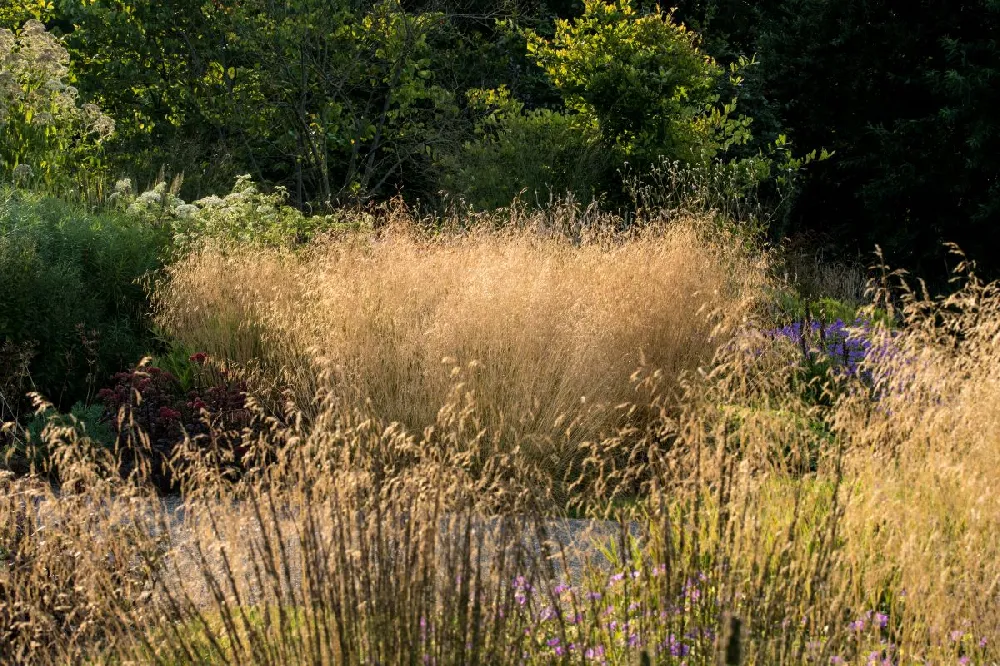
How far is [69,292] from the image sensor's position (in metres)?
7.48

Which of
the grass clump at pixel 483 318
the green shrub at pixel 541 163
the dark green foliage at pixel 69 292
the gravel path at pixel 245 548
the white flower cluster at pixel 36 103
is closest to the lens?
the gravel path at pixel 245 548

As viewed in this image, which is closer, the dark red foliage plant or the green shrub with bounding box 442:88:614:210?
the dark red foliage plant

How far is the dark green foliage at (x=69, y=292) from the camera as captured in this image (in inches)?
284

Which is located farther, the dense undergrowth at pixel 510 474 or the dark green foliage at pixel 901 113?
the dark green foliage at pixel 901 113

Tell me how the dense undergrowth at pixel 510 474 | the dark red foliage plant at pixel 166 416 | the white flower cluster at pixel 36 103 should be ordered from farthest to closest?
1. the white flower cluster at pixel 36 103
2. the dark red foliage plant at pixel 166 416
3. the dense undergrowth at pixel 510 474

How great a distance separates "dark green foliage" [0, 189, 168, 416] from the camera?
7.20m

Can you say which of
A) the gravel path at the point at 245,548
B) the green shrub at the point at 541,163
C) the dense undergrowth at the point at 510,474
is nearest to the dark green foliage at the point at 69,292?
the dense undergrowth at the point at 510,474

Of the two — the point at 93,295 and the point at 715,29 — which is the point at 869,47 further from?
the point at 93,295

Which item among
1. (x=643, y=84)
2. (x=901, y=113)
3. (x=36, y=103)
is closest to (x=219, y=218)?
(x=36, y=103)

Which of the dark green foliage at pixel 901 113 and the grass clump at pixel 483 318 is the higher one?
the dark green foliage at pixel 901 113

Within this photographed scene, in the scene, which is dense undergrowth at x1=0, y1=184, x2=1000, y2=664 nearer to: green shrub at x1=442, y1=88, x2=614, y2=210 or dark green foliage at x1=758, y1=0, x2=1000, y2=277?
green shrub at x1=442, y1=88, x2=614, y2=210

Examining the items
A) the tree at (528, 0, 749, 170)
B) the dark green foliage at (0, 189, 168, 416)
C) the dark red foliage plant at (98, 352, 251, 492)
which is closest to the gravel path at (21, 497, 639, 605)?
the dark red foliage plant at (98, 352, 251, 492)

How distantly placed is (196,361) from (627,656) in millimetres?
4395

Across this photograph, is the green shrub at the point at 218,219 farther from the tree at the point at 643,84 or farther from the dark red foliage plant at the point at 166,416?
the tree at the point at 643,84
